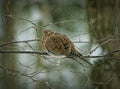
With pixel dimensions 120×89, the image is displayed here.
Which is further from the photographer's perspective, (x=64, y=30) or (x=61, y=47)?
(x=64, y=30)

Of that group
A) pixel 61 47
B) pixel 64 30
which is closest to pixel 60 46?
pixel 61 47

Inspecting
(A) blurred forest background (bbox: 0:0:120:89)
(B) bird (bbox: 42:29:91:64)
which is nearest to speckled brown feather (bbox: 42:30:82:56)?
(B) bird (bbox: 42:29:91:64)

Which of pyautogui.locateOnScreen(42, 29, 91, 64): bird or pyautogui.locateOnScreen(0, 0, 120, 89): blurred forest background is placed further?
pyautogui.locateOnScreen(0, 0, 120, 89): blurred forest background

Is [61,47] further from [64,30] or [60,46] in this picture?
[64,30]

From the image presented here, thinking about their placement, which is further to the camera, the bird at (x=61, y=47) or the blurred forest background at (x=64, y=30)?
the blurred forest background at (x=64, y=30)

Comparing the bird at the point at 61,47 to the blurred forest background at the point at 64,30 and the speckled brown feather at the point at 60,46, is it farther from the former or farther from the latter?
the blurred forest background at the point at 64,30

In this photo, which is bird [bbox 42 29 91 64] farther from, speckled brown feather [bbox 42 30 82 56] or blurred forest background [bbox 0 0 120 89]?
blurred forest background [bbox 0 0 120 89]

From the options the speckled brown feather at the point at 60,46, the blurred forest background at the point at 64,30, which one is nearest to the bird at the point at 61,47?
the speckled brown feather at the point at 60,46

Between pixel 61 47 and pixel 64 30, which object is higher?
pixel 64 30

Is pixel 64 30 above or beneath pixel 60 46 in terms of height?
above

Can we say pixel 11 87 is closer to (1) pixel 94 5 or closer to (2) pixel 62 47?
(1) pixel 94 5

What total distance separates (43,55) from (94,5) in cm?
276

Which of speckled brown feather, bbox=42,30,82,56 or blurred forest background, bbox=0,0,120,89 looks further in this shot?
blurred forest background, bbox=0,0,120,89

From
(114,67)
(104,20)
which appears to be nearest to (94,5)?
(104,20)
